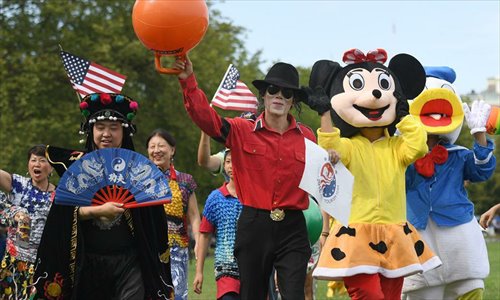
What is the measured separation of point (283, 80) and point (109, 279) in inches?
79.6

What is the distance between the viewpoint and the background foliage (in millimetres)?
31766

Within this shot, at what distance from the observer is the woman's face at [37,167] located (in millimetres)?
10883

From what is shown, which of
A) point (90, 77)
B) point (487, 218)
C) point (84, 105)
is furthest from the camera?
point (487, 218)

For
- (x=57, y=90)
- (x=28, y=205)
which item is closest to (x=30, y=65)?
(x=57, y=90)

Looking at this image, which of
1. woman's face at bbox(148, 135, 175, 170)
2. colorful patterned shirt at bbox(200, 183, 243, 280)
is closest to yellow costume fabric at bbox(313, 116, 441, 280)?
colorful patterned shirt at bbox(200, 183, 243, 280)

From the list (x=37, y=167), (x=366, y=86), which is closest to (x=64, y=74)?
(x=37, y=167)

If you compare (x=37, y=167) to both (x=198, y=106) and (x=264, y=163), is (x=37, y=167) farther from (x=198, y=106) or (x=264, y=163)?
(x=198, y=106)

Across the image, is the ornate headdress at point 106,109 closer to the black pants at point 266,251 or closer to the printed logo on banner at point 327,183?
the black pants at point 266,251

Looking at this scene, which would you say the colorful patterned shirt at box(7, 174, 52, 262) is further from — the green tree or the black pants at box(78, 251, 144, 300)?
the green tree

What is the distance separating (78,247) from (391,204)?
2495 mm

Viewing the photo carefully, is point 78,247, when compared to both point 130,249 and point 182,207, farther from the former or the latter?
point 182,207

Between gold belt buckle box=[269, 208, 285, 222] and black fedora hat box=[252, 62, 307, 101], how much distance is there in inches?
36.9

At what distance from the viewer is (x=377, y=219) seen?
8398mm

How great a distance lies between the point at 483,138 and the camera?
970cm
